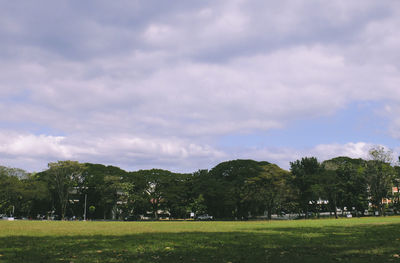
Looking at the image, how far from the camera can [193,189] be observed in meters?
92.8

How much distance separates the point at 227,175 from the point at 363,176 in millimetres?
35975

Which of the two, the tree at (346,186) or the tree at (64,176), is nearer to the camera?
the tree at (346,186)

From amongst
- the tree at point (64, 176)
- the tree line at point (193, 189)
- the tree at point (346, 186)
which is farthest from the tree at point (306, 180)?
the tree at point (64, 176)

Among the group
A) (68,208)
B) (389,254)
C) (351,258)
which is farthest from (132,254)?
(68,208)

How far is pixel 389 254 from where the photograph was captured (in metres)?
10.3

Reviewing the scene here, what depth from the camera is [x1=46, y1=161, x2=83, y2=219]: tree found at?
8725 centimetres

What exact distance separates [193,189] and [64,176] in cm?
3409

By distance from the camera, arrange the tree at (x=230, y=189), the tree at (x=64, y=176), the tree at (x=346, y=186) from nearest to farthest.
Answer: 1. the tree at (x=346, y=186)
2. the tree at (x=64, y=176)
3. the tree at (x=230, y=189)

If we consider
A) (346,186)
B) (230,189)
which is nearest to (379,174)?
(346,186)

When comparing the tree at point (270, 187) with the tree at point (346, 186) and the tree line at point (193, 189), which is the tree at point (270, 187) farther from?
the tree at point (346, 186)

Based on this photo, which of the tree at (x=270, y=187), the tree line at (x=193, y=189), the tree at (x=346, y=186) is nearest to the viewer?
the tree at (x=270, y=187)

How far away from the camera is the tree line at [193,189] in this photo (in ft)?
272

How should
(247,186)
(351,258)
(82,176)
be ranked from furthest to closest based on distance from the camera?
(82,176) < (247,186) < (351,258)

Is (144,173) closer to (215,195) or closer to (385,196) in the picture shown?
(215,195)
